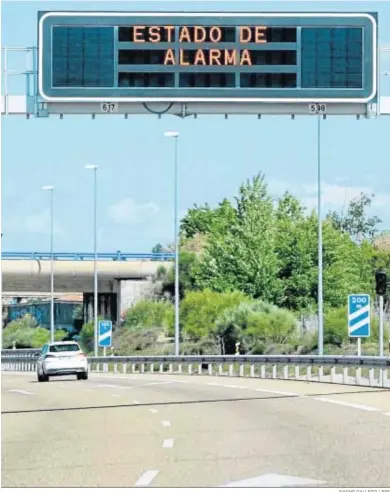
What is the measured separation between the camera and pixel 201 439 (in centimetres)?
2061

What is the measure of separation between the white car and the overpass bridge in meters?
41.9

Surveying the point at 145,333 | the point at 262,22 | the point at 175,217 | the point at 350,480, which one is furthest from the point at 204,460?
the point at 145,333

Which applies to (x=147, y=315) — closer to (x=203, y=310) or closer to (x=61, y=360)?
(x=203, y=310)

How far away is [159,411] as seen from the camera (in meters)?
28.2

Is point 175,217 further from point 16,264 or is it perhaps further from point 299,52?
point 299,52

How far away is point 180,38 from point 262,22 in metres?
1.63

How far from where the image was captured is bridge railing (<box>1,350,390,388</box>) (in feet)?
128

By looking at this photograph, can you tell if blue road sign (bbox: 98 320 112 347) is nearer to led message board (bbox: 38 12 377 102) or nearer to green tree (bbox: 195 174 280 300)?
green tree (bbox: 195 174 280 300)

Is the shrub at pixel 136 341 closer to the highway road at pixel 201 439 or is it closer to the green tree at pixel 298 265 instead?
the green tree at pixel 298 265

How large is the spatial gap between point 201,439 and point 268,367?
32695 millimetres

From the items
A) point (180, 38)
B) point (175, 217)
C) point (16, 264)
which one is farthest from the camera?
point (16, 264)

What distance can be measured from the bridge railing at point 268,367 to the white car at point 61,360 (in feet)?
17.1

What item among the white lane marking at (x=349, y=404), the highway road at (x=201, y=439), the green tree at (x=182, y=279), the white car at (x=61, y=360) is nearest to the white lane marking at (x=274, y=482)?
the highway road at (x=201, y=439)

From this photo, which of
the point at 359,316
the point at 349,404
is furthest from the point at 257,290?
the point at 349,404
